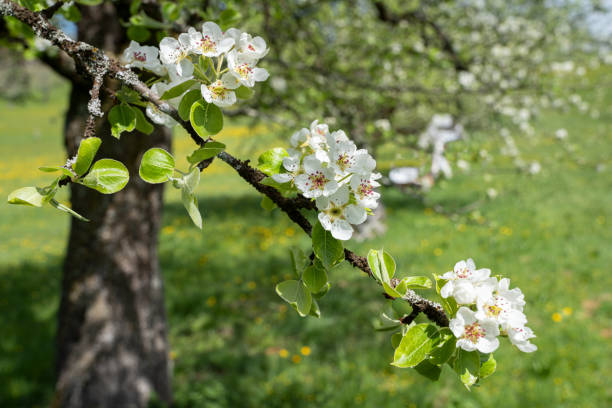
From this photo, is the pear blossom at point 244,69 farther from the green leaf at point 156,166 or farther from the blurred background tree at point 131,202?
the blurred background tree at point 131,202

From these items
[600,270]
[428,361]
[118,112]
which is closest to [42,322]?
[118,112]

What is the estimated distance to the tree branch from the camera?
92 cm

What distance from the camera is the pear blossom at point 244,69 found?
936 millimetres

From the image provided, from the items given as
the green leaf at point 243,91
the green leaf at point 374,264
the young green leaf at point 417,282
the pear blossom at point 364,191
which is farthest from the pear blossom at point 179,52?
the young green leaf at point 417,282

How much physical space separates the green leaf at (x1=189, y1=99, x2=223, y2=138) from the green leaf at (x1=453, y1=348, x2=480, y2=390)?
28.0 inches

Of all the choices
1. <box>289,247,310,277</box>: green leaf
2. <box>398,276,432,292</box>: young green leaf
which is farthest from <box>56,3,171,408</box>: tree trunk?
<box>398,276,432,292</box>: young green leaf

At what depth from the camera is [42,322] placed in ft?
18.0

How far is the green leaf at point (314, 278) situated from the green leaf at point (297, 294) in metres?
0.03

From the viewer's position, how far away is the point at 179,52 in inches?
37.5

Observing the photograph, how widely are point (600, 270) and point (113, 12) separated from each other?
6.71 m

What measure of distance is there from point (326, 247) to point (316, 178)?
148 millimetres

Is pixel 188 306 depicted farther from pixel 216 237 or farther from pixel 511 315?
pixel 511 315

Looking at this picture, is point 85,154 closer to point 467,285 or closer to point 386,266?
point 386,266

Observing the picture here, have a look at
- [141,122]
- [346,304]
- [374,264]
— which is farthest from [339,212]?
[346,304]
